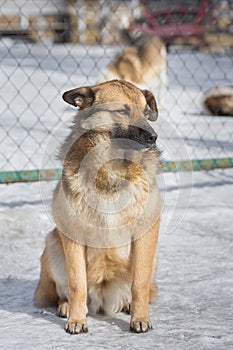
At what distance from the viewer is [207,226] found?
446 cm

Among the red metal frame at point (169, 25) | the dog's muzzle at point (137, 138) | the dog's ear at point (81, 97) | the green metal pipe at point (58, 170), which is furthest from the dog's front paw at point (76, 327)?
the red metal frame at point (169, 25)

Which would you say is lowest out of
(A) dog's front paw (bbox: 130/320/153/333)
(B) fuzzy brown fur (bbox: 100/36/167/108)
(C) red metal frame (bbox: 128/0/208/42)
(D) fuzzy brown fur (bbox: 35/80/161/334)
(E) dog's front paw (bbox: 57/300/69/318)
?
(A) dog's front paw (bbox: 130/320/153/333)

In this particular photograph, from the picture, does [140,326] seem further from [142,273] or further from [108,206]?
[108,206]

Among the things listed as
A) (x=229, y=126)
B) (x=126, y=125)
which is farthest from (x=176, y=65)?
(x=126, y=125)

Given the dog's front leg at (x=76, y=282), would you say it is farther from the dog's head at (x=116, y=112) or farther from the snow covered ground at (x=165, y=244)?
the dog's head at (x=116, y=112)

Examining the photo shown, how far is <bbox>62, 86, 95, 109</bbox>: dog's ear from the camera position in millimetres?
2955

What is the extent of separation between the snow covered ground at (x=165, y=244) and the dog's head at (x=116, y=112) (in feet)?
1.00

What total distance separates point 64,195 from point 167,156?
296cm

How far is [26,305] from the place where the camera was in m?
3.17

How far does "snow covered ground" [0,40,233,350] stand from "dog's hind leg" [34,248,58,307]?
59 millimetres

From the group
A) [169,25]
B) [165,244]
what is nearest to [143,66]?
[165,244]

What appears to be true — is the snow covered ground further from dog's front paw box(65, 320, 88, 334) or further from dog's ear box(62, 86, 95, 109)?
dog's ear box(62, 86, 95, 109)

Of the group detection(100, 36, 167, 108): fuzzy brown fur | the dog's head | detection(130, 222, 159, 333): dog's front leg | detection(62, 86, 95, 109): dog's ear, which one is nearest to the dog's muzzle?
the dog's head

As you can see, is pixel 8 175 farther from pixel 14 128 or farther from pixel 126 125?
pixel 14 128
